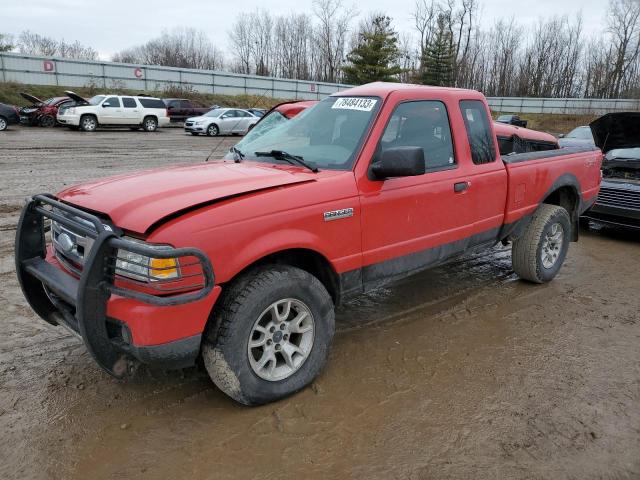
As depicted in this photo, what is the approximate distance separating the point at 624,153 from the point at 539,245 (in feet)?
13.7

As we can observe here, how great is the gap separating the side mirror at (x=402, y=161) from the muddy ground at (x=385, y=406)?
1394 mm

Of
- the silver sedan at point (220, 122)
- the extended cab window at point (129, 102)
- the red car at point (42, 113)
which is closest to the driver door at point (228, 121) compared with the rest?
the silver sedan at point (220, 122)

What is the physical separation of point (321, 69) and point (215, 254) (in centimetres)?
7214

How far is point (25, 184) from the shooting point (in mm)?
9984

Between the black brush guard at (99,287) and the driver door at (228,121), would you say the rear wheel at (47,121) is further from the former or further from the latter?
the black brush guard at (99,287)

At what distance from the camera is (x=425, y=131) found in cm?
405

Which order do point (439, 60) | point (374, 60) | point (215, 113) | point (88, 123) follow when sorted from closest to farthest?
point (88, 123) < point (215, 113) < point (374, 60) < point (439, 60)

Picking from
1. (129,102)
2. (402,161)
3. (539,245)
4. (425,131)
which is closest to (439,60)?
(129,102)

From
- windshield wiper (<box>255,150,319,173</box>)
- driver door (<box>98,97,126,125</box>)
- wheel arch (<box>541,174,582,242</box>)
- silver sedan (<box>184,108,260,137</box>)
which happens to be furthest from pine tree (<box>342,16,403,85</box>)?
windshield wiper (<box>255,150,319,173</box>)

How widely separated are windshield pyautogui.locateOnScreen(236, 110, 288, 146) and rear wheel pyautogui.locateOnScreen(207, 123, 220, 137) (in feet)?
71.0

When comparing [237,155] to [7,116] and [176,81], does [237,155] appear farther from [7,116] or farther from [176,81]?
[176,81]

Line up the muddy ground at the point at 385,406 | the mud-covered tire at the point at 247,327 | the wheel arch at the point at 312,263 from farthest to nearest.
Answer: the wheel arch at the point at 312,263
the mud-covered tire at the point at 247,327
the muddy ground at the point at 385,406

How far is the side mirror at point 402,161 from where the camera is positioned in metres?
3.28

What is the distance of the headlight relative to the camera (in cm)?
259
